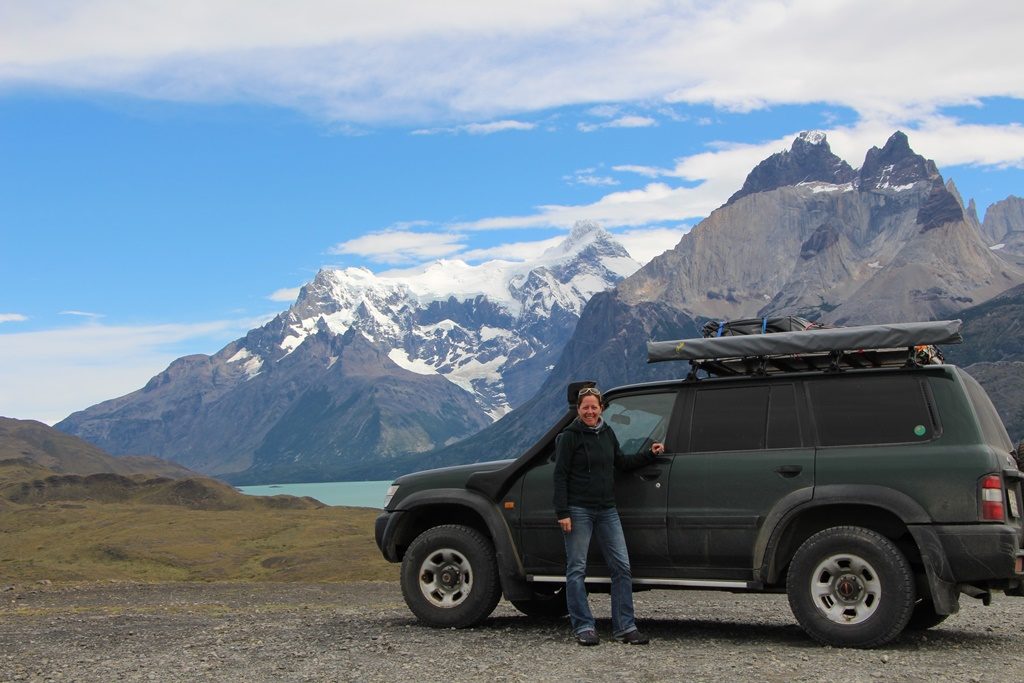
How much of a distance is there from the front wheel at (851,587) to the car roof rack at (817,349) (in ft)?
5.38

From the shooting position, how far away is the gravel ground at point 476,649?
9375 millimetres

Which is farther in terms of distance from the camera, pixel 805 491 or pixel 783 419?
pixel 783 419

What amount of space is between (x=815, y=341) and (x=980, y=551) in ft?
7.65

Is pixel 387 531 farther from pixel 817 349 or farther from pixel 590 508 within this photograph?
pixel 817 349

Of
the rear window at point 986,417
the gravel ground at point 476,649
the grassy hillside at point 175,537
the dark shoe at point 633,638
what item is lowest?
the grassy hillside at point 175,537

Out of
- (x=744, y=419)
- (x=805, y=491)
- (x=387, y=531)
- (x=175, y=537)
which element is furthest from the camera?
(x=175, y=537)

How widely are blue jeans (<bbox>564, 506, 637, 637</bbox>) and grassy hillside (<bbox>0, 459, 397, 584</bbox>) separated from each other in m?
33.7

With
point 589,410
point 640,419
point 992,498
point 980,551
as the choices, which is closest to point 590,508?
point 589,410

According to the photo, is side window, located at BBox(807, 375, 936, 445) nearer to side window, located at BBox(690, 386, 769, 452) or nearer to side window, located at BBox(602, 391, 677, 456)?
side window, located at BBox(690, 386, 769, 452)

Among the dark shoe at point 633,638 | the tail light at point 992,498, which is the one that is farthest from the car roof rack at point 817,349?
the dark shoe at point 633,638

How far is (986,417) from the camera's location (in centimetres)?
1073

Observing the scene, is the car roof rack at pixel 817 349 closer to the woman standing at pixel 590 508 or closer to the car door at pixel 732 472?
the car door at pixel 732 472

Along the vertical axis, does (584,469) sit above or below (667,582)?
above

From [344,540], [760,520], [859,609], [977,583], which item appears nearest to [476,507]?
[760,520]
